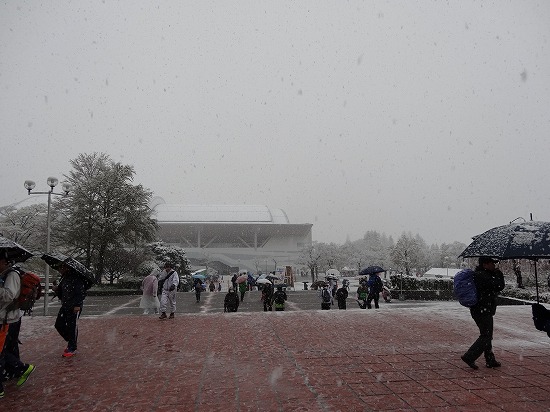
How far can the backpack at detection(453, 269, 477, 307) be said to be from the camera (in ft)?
16.4

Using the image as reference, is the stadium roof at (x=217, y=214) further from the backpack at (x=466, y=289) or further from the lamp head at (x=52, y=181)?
the backpack at (x=466, y=289)

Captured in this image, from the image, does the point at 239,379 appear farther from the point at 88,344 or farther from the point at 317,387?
the point at 88,344

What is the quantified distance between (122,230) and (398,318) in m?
25.1

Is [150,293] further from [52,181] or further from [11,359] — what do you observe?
[52,181]

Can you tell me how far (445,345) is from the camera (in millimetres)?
6613

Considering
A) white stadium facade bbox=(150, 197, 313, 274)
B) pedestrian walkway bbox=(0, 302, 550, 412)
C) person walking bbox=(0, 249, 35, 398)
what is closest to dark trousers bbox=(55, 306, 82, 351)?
pedestrian walkway bbox=(0, 302, 550, 412)

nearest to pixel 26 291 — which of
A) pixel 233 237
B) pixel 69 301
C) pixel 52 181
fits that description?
pixel 69 301

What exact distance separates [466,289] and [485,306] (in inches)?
13.8

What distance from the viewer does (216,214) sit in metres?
85.4

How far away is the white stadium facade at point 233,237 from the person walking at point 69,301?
7154 centimetres

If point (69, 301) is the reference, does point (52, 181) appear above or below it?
above

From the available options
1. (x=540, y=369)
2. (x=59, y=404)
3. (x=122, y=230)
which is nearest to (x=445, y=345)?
(x=540, y=369)

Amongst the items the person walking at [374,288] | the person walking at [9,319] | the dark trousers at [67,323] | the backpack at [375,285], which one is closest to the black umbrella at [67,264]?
the dark trousers at [67,323]

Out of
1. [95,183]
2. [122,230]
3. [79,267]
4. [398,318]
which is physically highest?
[95,183]
